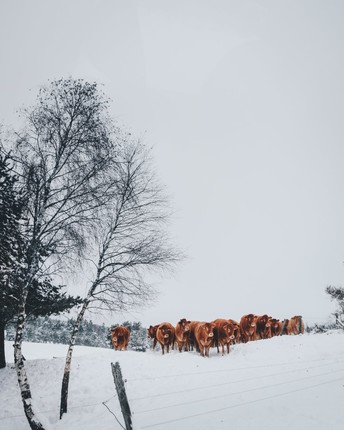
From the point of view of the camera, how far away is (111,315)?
8.95m

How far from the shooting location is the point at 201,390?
378 inches

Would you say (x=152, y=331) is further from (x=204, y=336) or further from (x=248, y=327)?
(x=248, y=327)

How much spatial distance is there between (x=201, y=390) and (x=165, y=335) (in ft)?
29.9

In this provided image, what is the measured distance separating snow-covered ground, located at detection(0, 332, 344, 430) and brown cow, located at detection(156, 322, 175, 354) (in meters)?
2.75

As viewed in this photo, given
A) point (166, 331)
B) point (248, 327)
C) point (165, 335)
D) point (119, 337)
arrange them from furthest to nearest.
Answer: point (248, 327), point (119, 337), point (166, 331), point (165, 335)

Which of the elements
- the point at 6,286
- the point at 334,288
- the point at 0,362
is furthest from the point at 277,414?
the point at 334,288

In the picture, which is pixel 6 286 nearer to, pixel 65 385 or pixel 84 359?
pixel 65 385

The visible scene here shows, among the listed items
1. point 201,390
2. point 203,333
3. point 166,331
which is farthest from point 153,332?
point 201,390

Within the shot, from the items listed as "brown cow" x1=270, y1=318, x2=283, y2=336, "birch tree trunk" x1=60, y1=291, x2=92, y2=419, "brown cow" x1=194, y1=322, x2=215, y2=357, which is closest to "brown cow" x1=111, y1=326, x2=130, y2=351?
"brown cow" x1=194, y1=322, x2=215, y2=357

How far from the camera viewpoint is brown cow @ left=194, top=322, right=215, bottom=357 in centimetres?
1600

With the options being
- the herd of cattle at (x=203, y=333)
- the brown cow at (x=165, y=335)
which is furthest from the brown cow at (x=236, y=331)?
the brown cow at (x=165, y=335)

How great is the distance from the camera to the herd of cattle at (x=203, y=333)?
16.3m

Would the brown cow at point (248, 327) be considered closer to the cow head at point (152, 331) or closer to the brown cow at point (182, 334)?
the brown cow at point (182, 334)

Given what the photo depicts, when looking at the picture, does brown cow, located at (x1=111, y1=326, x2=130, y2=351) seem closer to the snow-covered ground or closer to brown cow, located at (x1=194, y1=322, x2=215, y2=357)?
the snow-covered ground
